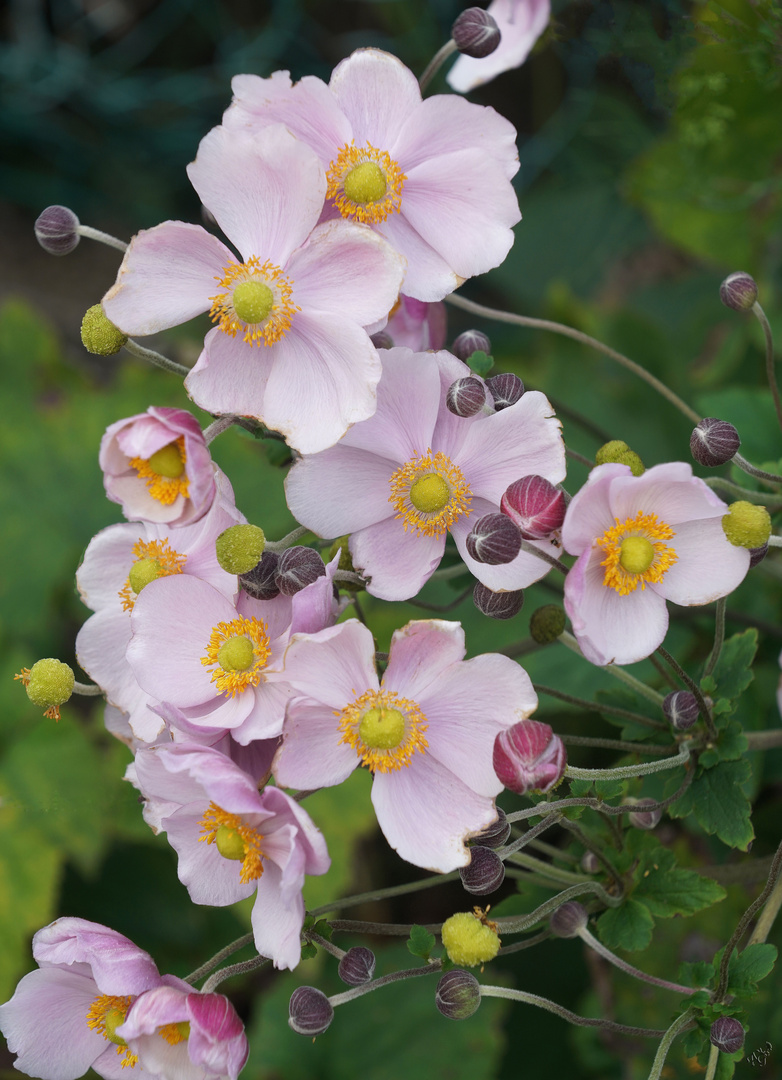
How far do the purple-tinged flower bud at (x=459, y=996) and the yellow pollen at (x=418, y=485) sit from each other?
33cm

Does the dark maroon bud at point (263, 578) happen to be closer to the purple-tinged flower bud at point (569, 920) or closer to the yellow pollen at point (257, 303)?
the yellow pollen at point (257, 303)

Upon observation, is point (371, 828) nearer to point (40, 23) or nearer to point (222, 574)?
point (222, 574)

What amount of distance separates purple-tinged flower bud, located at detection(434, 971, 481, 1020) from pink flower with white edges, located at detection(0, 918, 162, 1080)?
0.21 m

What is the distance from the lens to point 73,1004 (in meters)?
0.82

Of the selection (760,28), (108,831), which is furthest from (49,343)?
(760,28)

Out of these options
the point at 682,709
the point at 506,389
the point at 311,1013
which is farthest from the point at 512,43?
the point at 311,1013

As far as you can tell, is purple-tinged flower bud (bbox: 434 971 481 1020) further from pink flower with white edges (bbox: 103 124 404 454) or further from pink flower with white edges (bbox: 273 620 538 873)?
pink flower with white edges (bbox: 103 124 404 454)

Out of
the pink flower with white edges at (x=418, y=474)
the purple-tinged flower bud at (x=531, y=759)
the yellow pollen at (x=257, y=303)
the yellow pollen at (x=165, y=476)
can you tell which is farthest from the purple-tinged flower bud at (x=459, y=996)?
the yellow pollen at (x=257, y=303)

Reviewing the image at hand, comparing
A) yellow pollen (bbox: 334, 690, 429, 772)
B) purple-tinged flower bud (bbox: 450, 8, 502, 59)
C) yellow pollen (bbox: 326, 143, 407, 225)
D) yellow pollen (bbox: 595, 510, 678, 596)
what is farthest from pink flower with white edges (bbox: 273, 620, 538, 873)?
purple-tinged flower bud (bbox: 450, 8, 502, 59)

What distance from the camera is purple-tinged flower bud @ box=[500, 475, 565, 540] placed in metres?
0.69

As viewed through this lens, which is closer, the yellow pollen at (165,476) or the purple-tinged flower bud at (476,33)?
the yellow pollen at (165,476)

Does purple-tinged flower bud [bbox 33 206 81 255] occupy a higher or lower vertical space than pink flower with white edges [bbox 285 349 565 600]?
higher

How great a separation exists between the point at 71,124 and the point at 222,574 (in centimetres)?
247

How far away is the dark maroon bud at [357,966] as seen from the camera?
0.76 metres
